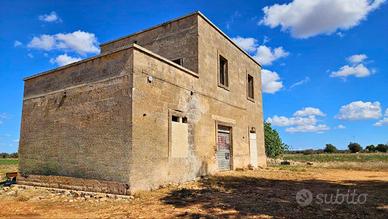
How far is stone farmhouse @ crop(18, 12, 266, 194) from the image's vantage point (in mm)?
9086

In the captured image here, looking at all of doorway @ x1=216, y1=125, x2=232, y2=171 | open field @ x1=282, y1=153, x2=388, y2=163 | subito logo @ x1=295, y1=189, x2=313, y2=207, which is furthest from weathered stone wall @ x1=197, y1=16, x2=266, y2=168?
open field @ x1=282, y1=153, x2=388, y2=163

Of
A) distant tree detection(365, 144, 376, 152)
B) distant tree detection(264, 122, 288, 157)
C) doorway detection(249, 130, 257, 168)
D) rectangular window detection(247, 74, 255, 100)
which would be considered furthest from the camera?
distant tree detection(365, 144, 376, 152)

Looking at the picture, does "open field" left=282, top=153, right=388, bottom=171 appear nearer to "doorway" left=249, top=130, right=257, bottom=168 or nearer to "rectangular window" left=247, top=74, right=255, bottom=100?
"doorway" left=249, top=130, right=257, bottom=168

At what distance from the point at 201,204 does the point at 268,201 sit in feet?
6.13

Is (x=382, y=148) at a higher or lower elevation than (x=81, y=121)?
lower

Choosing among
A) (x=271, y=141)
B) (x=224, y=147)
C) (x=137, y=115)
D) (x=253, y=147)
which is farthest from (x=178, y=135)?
(x=271, y=141)

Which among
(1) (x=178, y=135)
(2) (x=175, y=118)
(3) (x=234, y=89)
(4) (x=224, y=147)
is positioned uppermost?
(3) (x=234, y=89)

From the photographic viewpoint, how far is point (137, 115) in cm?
901

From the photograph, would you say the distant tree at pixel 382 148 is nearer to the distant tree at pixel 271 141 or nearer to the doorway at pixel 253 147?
the distant tree at pixel 271 141

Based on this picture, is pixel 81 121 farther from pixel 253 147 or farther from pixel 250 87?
pixel 250 87

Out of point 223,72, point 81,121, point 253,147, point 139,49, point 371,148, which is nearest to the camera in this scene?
point 139,49

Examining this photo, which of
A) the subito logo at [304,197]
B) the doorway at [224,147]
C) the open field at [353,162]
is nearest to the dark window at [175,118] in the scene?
the doorway at [224,147]

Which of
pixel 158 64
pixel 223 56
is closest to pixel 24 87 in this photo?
pixel 158 64

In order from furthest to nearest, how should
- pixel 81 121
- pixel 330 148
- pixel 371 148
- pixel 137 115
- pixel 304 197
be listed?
pixel 330 148 < pixel 371 148 < pixel 81 121 < pixel 137 115 < pixel 304 197
